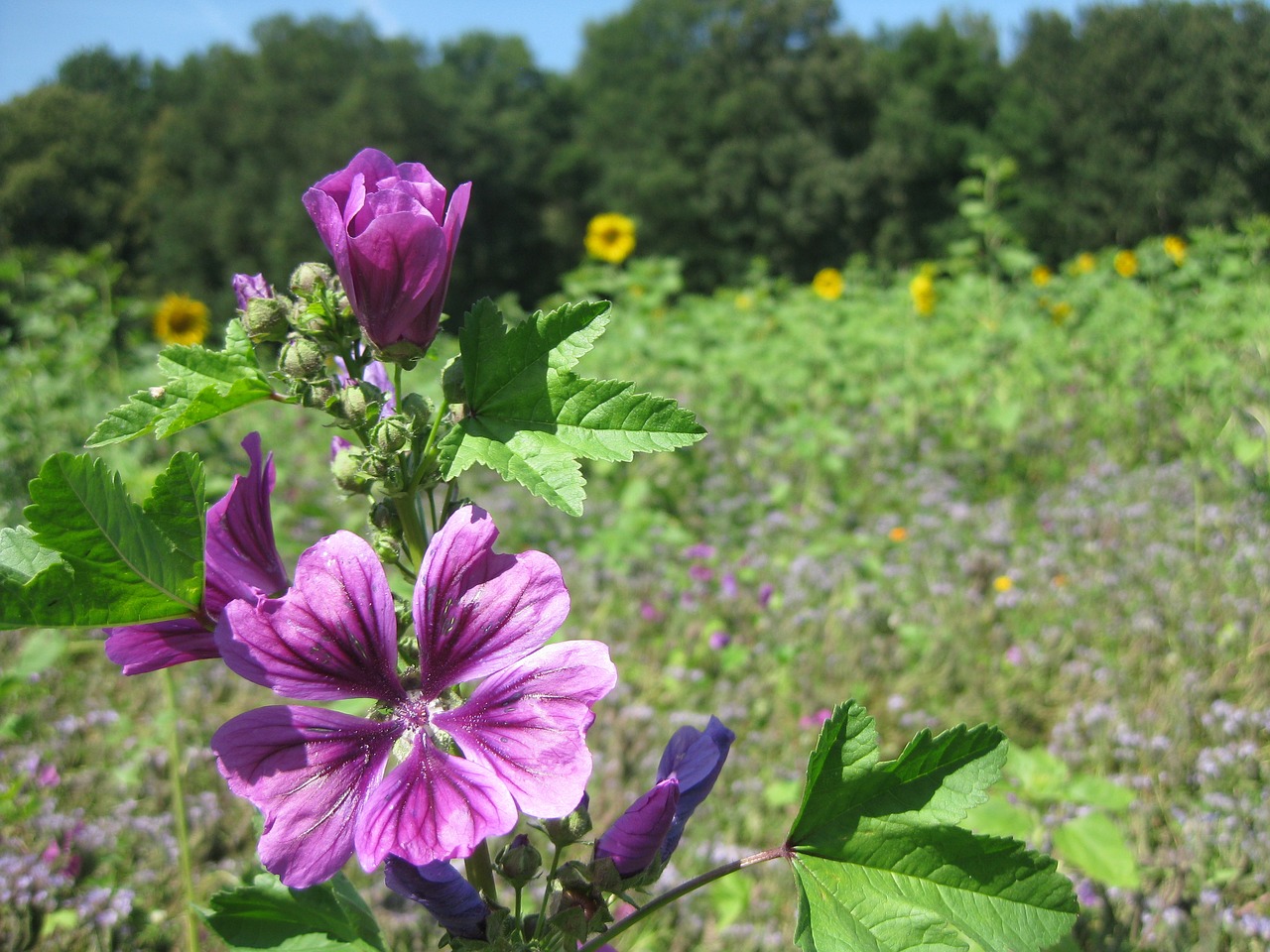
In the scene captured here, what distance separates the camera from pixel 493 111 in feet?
94.1

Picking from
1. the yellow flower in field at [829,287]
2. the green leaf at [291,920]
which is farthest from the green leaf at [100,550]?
the yellow flower in field at [829,287]

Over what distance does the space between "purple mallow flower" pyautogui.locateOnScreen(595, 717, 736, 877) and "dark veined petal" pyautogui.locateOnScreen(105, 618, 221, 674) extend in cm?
39

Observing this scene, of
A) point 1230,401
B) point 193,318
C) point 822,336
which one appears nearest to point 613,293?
point 822,336

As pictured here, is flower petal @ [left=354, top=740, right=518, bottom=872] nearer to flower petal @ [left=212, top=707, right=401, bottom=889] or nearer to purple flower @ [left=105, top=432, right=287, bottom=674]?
flower petal @ [left=212, top=707, right=401, bottom=889]

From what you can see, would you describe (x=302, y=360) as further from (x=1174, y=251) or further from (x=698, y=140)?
(x=698, y=140)

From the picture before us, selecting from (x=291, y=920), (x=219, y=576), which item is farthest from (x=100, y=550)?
(x=291, y=920)

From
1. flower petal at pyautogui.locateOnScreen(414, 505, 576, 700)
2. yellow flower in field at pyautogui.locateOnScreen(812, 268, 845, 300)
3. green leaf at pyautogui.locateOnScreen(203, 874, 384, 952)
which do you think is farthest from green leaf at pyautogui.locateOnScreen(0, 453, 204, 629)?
yellow flower in field at pyautogui.locateOnScreen(812, 268, 845, 300)

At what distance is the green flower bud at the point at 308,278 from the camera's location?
2.73 feet

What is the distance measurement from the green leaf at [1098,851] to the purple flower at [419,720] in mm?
1309

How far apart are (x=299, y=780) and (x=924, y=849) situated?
0.52 m

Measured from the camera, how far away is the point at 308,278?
2.73 feet

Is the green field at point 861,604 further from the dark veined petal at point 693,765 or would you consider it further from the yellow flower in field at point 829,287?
the yellow flower in field at point 829,287

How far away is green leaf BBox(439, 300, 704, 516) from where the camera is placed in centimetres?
76

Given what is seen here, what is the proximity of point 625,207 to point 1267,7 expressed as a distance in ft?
51.6
